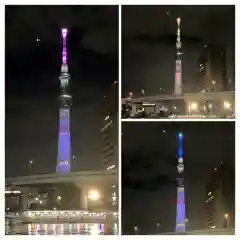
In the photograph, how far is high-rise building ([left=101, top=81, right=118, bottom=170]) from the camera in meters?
2.53

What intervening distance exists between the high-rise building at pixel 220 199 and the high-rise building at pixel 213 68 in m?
0.40

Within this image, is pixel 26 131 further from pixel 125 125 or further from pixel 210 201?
pixel 210 201

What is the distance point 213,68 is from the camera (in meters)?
2.54

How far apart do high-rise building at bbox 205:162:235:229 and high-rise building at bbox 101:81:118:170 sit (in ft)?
1.57

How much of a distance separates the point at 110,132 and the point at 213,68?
58cm

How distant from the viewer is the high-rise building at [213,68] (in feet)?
8.33

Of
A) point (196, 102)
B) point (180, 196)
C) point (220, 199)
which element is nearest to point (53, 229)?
point (180, 196)

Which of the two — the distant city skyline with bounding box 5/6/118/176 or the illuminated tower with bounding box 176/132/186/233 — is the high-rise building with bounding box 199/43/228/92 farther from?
the distant city skyline with bounding box 5/6/118/176

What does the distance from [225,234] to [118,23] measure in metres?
1.13

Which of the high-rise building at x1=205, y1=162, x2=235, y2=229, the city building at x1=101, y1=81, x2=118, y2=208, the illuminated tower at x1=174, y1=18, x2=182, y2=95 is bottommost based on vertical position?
the high-rise building at x1=205, y1=162, x2=235, y2=229

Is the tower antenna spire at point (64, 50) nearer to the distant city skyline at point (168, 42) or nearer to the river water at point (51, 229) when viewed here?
the distant city skyline at point (168, 42)

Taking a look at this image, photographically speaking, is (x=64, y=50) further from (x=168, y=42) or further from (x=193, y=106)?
(x=193, y=106)

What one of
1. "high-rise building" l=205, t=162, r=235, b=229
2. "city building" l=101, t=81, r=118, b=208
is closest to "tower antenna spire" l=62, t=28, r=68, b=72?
"city building" l=101, t=81, r=118, b=208

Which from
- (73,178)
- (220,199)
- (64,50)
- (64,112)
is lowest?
(220,199)
